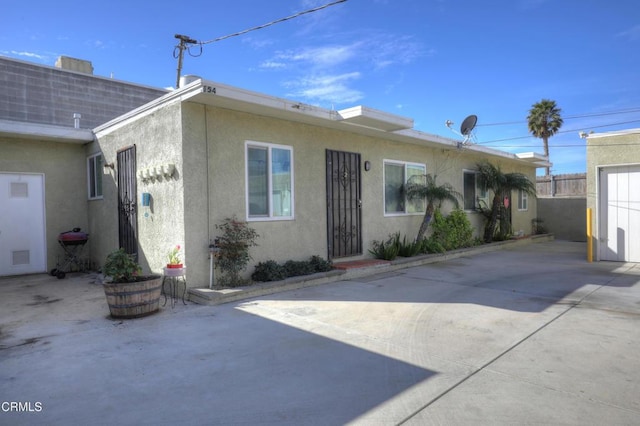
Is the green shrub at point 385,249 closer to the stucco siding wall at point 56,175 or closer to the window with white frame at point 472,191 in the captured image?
the window with white frame at point 472,191

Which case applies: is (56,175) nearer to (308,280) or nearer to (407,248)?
(308,280)

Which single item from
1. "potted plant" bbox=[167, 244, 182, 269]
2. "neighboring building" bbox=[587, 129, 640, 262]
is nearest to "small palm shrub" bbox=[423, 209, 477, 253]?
"neighboring building" bbox=[587, 129, 640, 262]

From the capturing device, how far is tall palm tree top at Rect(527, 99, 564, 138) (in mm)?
25625

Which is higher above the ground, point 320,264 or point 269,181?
point 269,181

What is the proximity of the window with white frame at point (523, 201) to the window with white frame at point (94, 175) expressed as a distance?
14.4 m

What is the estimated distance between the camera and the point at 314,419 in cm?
267

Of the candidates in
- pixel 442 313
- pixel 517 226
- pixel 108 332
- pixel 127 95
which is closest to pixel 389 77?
pixel 517 226

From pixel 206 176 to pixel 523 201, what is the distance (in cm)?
1392

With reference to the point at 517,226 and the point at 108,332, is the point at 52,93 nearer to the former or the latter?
the point at 108,332

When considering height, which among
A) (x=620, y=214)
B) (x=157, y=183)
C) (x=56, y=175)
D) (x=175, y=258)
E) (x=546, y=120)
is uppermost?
(x=546, y=120)

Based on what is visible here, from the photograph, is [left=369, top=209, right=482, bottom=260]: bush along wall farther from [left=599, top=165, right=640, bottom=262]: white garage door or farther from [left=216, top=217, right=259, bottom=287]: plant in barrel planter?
[left=216, top=217, right=259, bottom=287]: plant in barrel planter

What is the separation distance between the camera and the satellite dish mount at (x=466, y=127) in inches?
460

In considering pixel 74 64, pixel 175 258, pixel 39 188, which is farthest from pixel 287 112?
pixel 74 64

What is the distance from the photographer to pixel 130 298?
16.8 feet
